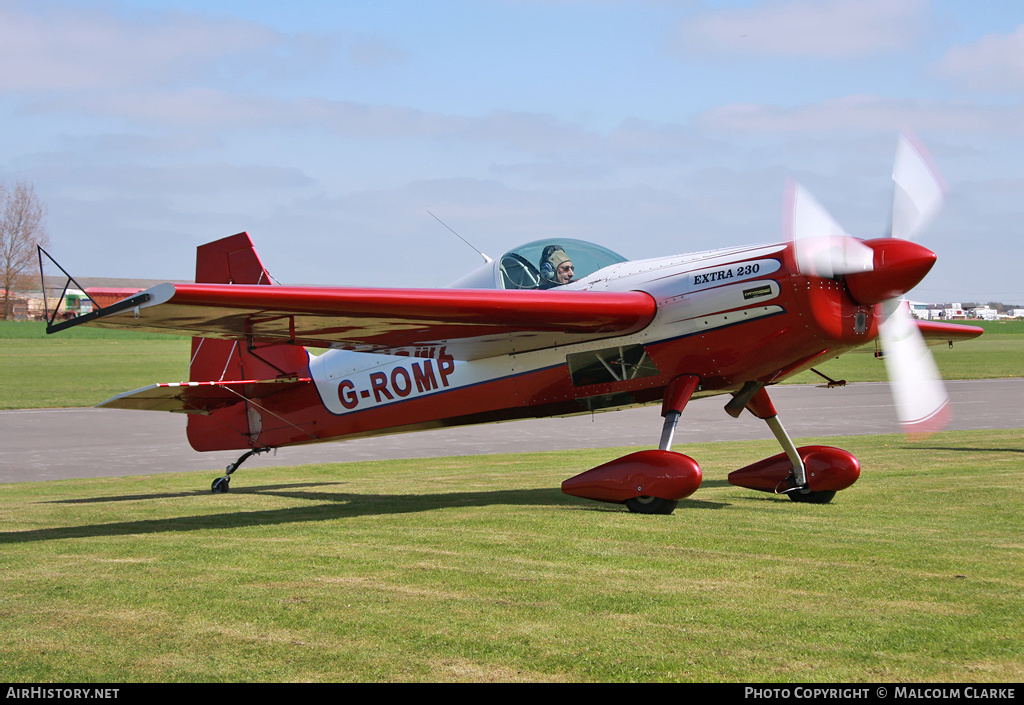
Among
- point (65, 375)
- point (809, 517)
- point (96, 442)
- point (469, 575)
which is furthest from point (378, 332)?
point (65, 375)

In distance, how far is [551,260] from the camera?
34.9ft

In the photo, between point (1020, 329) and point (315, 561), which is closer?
point (315, 561)

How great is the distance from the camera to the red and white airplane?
29.4 ft

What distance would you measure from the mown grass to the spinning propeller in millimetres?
1157

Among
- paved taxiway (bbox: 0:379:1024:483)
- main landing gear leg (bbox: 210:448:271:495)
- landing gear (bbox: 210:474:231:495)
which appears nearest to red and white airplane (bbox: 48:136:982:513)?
main landing gear leg (bbox: 210:448:271:495)

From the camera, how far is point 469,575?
21.8 feet

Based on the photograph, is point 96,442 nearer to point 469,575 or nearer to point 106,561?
point 106,561

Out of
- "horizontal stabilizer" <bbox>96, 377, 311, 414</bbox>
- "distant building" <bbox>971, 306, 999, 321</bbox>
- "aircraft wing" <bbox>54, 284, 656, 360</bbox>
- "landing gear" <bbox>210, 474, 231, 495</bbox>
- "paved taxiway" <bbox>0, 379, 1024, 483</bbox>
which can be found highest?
"aircraft wing" <bbox>54, 284, 656, 360</bbox>

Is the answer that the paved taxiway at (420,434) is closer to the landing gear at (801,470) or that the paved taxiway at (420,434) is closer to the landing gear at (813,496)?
the landing gear at (801,470)

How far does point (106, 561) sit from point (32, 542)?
1.58 metres

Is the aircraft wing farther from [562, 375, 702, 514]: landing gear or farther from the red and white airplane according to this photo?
[562, 375, 702, 514]: landing gear

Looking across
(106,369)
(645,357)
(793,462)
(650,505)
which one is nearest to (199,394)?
(645,357)

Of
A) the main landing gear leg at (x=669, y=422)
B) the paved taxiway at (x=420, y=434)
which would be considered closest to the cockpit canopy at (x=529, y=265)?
the main landing gear leg at (x=669, y=422)

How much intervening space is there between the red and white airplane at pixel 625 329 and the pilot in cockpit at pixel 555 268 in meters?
0.01
